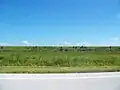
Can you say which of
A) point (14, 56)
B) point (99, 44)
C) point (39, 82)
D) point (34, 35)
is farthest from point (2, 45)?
point (99, 44)

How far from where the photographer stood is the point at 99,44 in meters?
2.22

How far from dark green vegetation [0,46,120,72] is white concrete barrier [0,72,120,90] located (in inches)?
2.4

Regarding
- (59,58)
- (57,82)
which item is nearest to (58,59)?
(59,58)

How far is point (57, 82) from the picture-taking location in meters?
2.17

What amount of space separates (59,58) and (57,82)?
0.21 metres

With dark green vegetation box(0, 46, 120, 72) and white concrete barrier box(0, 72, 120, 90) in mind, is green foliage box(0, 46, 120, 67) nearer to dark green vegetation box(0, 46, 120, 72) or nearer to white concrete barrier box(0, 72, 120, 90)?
dark green vegetation box(0, 46, 120, 72)

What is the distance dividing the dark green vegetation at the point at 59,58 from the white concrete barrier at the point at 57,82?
61 millimetres

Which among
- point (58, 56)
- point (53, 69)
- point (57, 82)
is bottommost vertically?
point (57, 82)

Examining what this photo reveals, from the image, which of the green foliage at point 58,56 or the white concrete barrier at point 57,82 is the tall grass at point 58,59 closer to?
the green foliage at point 58,56

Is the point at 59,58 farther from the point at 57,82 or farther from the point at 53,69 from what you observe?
the point at 57,82

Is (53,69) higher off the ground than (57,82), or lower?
higher

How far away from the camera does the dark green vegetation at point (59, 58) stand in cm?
220

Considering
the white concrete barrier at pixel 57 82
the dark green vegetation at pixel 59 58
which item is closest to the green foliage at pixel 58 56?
the dark green vegetation at pixel 59 58

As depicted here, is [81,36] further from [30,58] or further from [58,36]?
[30,58]
